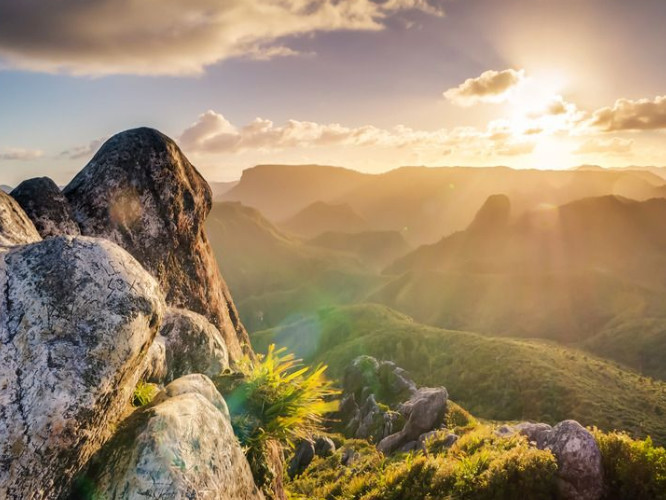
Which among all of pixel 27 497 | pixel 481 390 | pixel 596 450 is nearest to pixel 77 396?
pixel 27 497

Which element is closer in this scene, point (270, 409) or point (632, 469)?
point (270, 409)

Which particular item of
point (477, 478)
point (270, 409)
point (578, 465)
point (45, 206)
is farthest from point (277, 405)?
point (578, 465)

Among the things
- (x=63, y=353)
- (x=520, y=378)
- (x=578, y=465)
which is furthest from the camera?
(x=520, y=378)

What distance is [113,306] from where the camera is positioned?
592 cm

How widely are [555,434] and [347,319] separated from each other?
13744cm

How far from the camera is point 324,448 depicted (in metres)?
29.8

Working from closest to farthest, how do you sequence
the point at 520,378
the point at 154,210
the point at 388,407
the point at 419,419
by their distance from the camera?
the point at 154,210, the point at 419,419, the point at 388,407, the point at 520,378

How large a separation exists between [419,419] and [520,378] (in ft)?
164

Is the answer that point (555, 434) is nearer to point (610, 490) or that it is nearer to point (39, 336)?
point (610, 490)

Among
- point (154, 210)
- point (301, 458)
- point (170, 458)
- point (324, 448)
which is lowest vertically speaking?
point (324, 448)

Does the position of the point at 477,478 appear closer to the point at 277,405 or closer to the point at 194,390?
the point at 277,405

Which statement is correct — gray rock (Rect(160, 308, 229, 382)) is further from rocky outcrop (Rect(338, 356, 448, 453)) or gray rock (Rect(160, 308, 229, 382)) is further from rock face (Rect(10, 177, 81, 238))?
rocky outcrop (Rect(338, 356, 448, 453))

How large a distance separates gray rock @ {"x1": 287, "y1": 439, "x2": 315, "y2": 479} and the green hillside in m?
40.2

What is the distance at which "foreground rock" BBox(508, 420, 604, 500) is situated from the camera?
38.0ft
